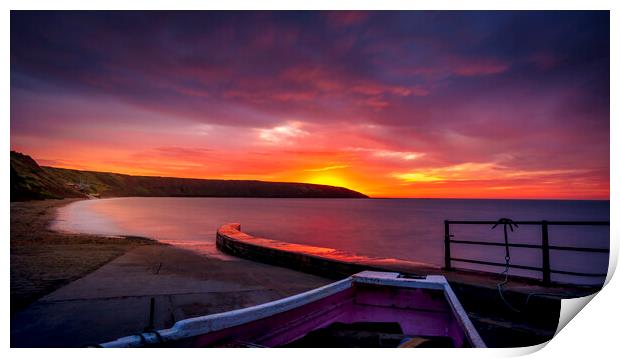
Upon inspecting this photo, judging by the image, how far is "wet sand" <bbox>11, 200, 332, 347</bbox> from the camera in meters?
3.45

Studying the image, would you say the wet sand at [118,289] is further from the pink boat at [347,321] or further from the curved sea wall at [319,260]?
the pink boat at [347,321]

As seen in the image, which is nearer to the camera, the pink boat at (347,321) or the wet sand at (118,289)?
the pink boat at (347,321)

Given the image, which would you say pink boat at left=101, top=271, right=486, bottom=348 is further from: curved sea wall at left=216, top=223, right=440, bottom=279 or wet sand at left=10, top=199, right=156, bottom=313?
wet sand at left=10, top=199, right=156, bottom=313

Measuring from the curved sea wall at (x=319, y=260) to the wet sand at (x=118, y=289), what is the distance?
187 mm

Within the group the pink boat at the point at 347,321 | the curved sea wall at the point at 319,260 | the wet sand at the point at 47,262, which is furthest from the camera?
the curved sea wall at the point at 319,260

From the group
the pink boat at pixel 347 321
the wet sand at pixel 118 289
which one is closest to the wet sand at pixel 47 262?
the wet sand at pixel 118 289

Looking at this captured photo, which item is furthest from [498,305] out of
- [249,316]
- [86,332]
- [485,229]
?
[485,229]

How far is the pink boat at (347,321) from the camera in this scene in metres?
2.31

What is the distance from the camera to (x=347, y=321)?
362 cm

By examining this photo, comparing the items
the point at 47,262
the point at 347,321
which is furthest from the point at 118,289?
the point at 347,321

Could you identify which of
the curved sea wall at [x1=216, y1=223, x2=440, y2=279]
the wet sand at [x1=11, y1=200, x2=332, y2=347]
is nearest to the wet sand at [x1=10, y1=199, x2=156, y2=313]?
the wet sand at [x1=11, y1=200, x2=332, y2=347]

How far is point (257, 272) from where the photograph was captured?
6.09 meters

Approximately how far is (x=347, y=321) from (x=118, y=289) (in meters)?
2.91
